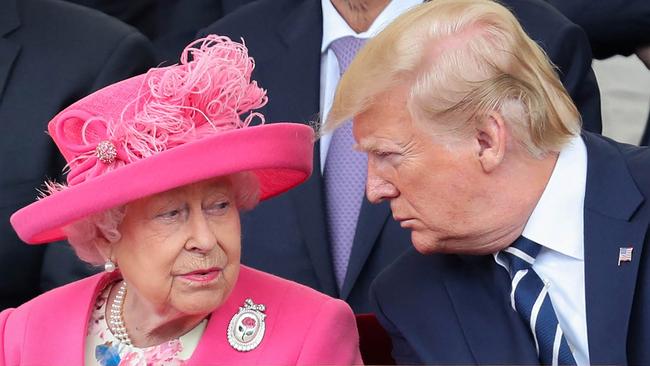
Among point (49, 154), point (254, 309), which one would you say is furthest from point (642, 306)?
point (49, 154)

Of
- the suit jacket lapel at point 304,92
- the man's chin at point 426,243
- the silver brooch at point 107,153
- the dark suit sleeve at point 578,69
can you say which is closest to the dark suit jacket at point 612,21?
the dark suit sleeve at point 578,69

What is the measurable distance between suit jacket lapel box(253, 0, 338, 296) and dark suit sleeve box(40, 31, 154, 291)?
0.32 m

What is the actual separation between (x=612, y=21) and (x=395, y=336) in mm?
1290

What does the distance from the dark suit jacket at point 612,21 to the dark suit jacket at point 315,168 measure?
0.35 metres

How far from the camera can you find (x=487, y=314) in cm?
276

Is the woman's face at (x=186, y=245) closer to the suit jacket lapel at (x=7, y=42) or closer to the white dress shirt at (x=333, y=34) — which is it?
the white dress shirt at (x=333, y=34)

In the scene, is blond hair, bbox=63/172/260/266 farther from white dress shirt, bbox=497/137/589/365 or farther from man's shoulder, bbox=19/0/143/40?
man's shoulder, bbox=19/0/143/40

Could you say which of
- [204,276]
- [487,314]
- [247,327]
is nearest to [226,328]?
[247,327]

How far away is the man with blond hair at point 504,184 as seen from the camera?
102 inches

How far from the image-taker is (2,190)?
3432mm

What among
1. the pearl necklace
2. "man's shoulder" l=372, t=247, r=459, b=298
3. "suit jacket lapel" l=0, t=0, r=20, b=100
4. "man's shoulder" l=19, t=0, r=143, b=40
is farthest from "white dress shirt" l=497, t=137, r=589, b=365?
"suit jacket lapel" l=0, t=0, r=20, b=100

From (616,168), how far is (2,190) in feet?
5.01

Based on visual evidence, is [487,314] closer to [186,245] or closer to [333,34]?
[186,245]

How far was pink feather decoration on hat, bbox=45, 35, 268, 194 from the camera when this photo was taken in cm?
241
